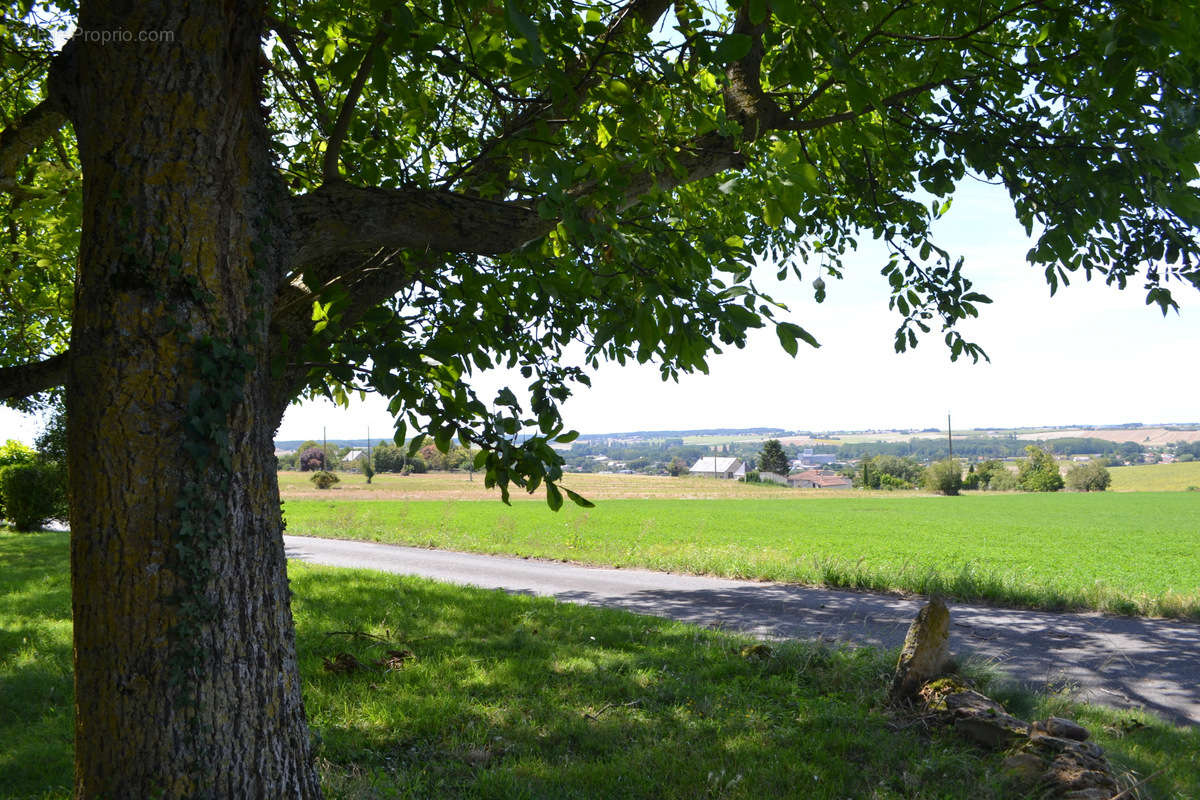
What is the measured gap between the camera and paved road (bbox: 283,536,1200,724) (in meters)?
7.50

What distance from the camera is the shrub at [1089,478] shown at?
259ft

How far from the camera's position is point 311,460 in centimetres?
9006

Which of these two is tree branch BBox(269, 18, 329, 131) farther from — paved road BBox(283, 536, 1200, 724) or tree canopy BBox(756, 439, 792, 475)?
tree canopy BBox(756, 439, 792, 475)

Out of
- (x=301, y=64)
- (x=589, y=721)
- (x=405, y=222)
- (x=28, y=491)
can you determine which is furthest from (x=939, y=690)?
(x=28, y=491)

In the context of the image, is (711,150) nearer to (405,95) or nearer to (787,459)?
(405,95)

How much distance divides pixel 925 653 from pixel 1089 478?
88195 millimetres

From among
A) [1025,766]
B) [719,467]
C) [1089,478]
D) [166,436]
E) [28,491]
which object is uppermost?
[166,436]

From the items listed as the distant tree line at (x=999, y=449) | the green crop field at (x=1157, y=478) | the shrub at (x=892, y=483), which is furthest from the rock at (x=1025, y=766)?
the distant tree line at (x=999, y=449)

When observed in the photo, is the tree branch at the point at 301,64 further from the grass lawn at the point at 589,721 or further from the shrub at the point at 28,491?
the shrub at the point at 28,491

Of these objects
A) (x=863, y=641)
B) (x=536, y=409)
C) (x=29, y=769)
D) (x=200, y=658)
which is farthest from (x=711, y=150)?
(x=863, y=641)

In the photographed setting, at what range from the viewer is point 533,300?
17.5 feet

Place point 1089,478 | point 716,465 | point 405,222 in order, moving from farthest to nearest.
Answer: point 716,465 < point 1089,478 < point 405,222

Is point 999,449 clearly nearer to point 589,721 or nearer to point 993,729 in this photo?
point 993,729

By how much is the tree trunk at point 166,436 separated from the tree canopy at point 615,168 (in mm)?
278
